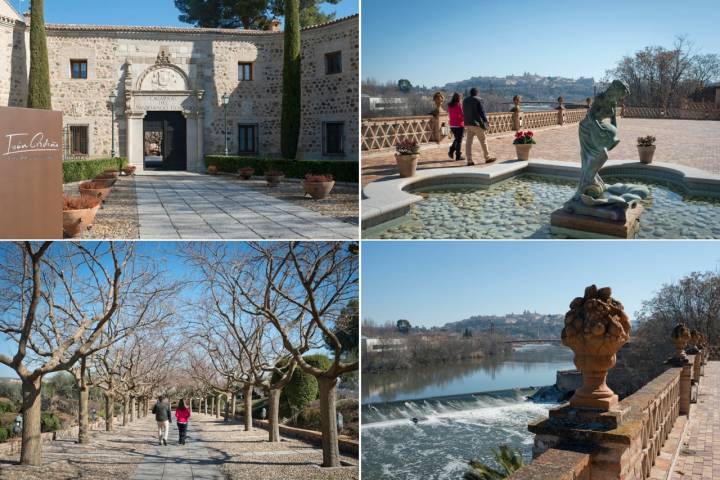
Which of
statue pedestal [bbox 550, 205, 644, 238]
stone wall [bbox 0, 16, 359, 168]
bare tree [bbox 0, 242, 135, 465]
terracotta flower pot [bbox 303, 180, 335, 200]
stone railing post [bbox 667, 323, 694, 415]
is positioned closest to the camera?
statue pedestal [bbox 550, 205, 644, 238]

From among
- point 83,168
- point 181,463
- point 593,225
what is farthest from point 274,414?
point 83,168

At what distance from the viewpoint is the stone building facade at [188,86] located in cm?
1686

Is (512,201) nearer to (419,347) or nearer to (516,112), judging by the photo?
(516,112)

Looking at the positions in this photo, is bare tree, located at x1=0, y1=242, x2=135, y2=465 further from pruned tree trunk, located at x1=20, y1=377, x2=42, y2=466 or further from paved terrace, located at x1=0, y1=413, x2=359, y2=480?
paved terrace, located at x1=0, y1=413, x2=359, y2=480

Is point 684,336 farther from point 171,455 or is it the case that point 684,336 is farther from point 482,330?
point 482,330

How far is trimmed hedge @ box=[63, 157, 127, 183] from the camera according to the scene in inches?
529

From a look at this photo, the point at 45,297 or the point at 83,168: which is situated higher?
the point at 83,168

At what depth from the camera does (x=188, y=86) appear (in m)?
18.6

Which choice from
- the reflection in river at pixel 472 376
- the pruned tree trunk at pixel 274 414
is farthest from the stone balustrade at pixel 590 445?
the reflection in river at pixel 472 376

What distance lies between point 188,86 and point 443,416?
626 inches

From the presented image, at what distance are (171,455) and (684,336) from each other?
6647mm

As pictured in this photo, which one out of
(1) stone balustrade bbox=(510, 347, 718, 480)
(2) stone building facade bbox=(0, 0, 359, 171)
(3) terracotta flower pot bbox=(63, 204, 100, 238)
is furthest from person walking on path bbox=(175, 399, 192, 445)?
(2) stone building facade bbox=(0, 0, 359, 171)

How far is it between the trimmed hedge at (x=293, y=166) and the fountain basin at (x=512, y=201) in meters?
4.42

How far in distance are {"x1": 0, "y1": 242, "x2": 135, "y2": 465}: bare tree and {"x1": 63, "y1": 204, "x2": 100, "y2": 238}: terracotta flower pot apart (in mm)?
151
